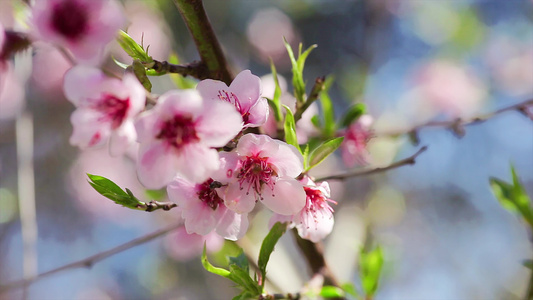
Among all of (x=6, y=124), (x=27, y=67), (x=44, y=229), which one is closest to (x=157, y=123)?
(x=27, y=67)

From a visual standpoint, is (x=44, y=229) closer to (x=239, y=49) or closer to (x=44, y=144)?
(x=44, y=144)

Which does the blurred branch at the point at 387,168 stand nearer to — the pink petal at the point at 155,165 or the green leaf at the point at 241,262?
the green leaf at the point at 241,262

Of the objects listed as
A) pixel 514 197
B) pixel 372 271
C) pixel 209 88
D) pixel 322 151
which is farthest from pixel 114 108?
pixel 514 197

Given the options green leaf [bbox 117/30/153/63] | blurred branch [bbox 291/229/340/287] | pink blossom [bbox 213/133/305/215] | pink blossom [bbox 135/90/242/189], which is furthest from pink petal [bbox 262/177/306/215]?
blurred branch [bbox 291/229/340/287]

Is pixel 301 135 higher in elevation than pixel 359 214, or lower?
higher

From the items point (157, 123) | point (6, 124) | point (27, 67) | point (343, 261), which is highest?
point (157, 123)

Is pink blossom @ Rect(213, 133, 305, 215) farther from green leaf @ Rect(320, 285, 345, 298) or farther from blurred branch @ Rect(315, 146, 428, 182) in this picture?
green leaf @ Rect(320, 285, 345, 298)

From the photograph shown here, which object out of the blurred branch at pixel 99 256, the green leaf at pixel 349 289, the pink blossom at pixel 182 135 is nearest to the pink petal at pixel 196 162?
the pink blossom at pixel 182 135
